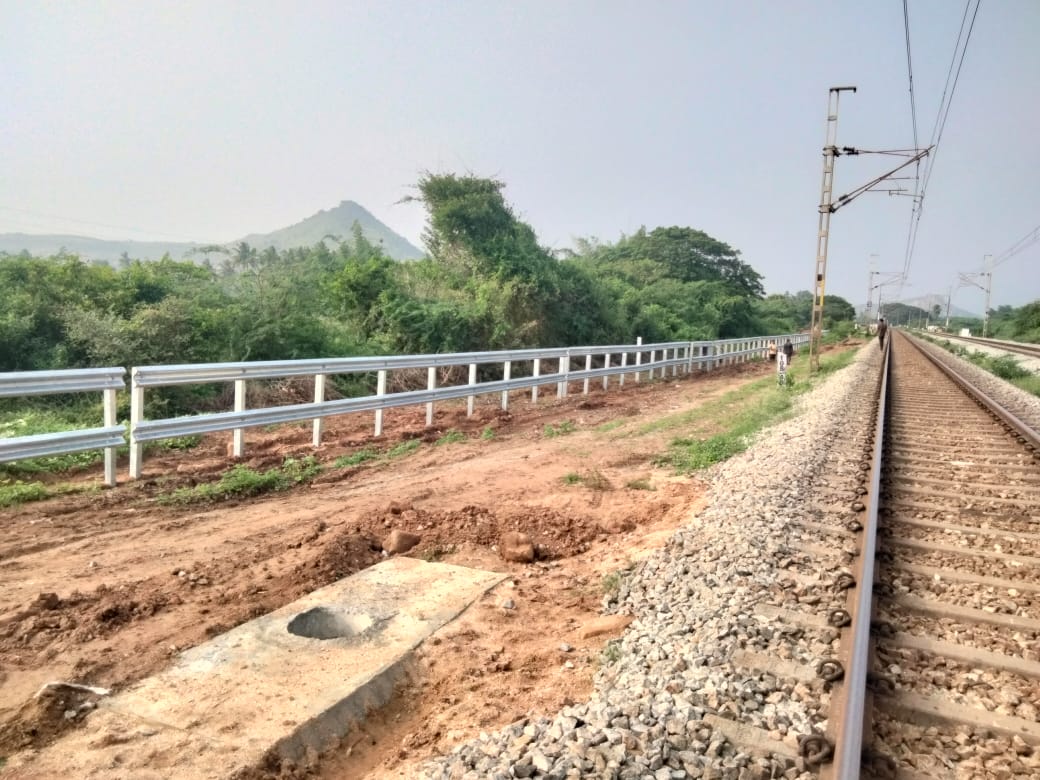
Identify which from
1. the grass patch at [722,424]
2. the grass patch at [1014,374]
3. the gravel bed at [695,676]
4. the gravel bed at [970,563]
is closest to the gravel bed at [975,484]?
the gravel bed at [695,676]

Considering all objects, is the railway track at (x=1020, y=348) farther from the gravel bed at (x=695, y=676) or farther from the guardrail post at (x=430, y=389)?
the gravel bed at (x=695, y=676)

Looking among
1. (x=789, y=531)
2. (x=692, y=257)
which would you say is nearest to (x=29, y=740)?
(x=789, y=531)

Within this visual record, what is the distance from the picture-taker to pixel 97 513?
20.3 ft

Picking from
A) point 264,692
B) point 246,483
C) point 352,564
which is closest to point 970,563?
point 352,564

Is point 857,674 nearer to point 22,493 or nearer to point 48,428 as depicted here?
point 22,493

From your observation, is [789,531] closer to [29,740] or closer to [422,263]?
[29,740]

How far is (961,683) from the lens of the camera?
134 inches

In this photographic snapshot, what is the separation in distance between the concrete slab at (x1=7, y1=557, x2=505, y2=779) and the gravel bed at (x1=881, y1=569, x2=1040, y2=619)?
9.23ft

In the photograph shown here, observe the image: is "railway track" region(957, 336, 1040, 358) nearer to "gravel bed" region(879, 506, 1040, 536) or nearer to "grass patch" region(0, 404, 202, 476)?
"gravel bed" region(879, 506, 1040, 536)

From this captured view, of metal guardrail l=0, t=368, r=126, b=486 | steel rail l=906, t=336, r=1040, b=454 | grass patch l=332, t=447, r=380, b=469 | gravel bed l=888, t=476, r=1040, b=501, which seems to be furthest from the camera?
steel rail l=906, t=336, r=1040, b=454

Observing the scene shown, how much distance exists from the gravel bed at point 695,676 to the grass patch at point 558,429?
485cm

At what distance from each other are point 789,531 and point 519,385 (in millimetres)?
8824

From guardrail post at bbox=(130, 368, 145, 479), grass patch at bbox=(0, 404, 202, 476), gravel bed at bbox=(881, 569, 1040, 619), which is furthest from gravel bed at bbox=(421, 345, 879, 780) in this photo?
grass patch at bbox=(0, 404, 202, 476)

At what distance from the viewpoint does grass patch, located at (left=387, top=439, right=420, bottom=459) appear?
30.2 ft
